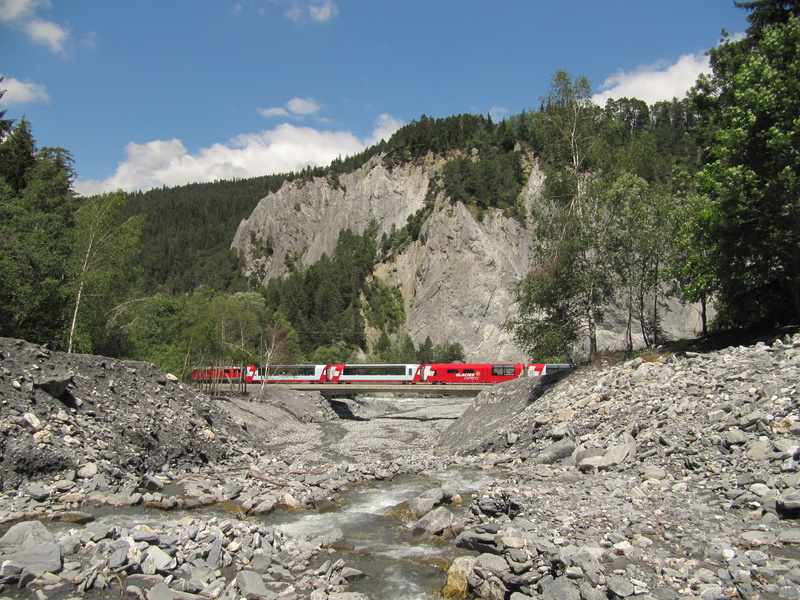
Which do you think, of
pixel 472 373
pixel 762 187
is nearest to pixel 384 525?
pixel 762 187

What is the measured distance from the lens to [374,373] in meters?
54.0

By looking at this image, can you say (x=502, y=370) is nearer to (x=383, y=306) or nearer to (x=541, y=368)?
(x=541, y=368)

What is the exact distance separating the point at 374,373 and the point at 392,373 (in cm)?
204

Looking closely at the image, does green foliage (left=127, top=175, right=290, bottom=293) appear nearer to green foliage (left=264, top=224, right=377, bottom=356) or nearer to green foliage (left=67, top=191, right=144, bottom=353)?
green foliage (left=264, top=224, right=377, bottom=356)

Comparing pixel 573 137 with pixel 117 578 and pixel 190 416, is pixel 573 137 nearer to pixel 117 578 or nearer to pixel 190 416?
pixel 190 416

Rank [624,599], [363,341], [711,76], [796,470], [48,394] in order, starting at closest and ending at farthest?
[624,599]
[796,470]
[48,394]
[711,76]
[363,341]

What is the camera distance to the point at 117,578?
308 inches

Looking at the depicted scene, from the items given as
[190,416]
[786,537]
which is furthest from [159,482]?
[786,537]

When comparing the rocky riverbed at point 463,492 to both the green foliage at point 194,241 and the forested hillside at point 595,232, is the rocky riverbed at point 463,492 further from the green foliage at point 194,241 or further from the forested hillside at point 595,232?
the green foliage at point 194,241

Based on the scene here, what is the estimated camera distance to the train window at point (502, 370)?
164 feet

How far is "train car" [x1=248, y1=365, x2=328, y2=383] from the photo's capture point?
54.7 metres

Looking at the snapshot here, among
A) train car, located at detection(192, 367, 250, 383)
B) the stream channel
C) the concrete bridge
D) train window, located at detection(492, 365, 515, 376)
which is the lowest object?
the stream channel

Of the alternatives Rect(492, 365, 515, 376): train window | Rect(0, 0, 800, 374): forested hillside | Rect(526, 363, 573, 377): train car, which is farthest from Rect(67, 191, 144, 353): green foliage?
Rect(526, 363, 573, 377): train car

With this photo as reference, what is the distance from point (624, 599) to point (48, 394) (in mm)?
16663
